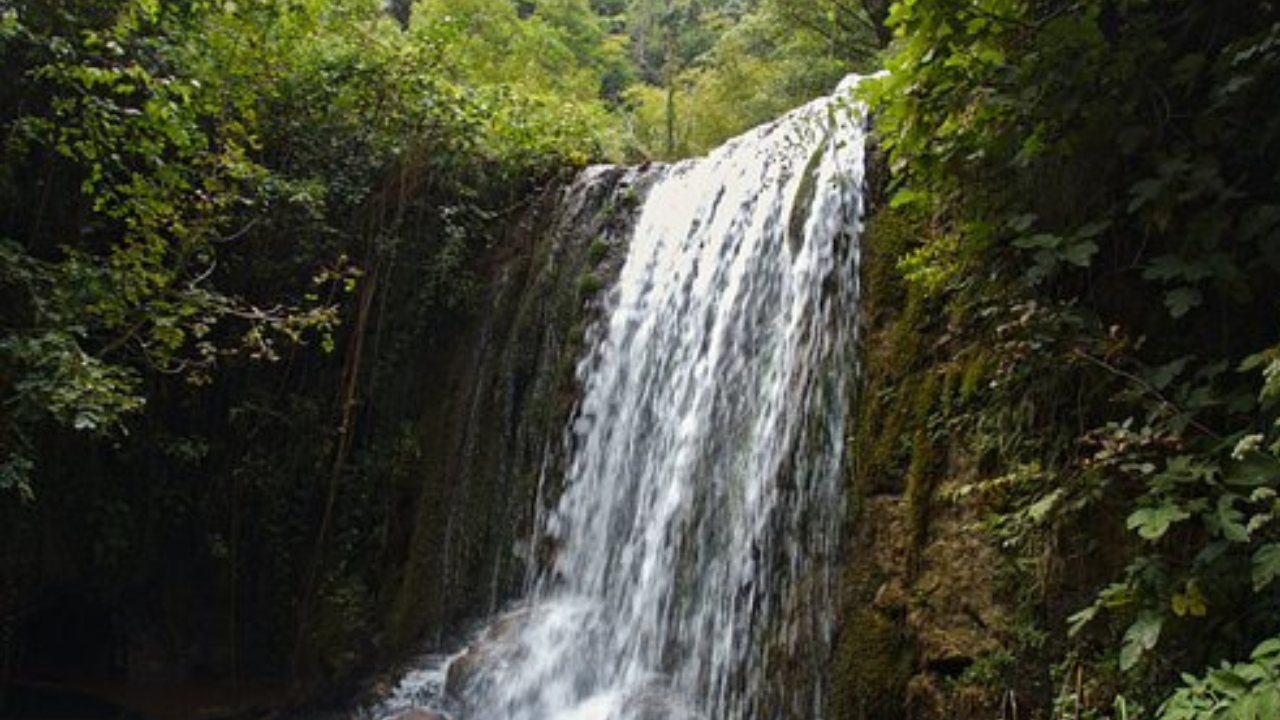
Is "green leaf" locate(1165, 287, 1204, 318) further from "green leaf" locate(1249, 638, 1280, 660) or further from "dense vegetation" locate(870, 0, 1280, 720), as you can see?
"green leaf" locate(1249, 638, 1280, 660)

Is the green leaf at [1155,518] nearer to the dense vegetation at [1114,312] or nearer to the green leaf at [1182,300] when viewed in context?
the dense vegetation at [1114,312]

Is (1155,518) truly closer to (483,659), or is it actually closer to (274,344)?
(483,659)

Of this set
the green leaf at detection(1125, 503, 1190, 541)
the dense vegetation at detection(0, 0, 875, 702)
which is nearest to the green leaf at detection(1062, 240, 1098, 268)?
the green leaf at detection(1125, 503, 1190, 541)

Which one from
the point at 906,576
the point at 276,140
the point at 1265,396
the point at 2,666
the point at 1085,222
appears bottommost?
the point at 2,666

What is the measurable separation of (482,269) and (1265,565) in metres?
6.76

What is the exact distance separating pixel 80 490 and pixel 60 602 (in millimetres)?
1196

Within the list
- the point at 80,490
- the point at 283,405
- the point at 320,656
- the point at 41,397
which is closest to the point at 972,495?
the point at 41,397

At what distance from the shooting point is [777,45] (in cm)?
1132

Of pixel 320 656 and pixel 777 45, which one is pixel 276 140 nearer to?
pixel 320 656

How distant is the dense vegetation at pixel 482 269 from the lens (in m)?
2.85

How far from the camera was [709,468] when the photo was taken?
5336mm

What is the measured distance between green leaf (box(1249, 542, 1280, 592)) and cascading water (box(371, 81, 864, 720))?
6.31 feet

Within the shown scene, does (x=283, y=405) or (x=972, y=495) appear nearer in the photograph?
(x=972, y=495)

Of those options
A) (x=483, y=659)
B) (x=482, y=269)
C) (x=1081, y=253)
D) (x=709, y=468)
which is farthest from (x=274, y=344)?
(x=1081, y=253)
